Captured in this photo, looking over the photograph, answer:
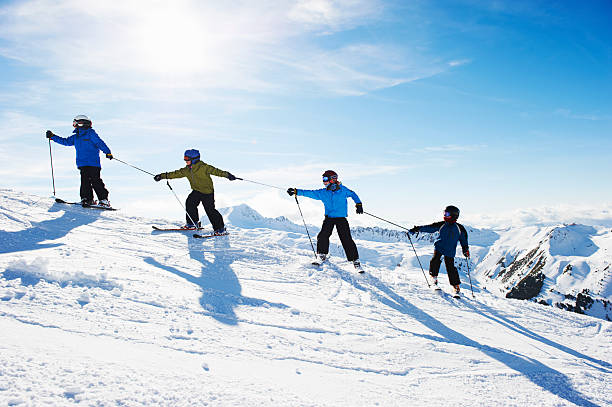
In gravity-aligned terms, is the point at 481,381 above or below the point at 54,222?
below

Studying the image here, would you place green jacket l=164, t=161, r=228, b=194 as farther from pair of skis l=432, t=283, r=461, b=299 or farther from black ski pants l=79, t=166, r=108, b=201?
pair of skis l=432, t=283, r=461, b=299

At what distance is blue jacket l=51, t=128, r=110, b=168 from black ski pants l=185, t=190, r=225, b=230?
12.1 feet

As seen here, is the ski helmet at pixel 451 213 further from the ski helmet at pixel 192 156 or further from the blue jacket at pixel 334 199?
the ski helmet at pixel 192 156

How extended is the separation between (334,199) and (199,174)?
4317 millimetres

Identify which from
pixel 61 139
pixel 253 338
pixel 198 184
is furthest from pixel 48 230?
pixel 253 338

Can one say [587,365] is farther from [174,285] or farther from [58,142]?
[58,142]

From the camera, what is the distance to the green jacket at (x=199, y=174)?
10484mm

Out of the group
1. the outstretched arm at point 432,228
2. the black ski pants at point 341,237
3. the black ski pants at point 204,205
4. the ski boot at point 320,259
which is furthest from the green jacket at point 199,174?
Answer: the outstretched arm at point 432,228

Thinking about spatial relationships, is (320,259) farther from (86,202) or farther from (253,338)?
(86,202)

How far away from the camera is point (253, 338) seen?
4168 millimetres

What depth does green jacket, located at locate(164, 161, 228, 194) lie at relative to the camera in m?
10.5

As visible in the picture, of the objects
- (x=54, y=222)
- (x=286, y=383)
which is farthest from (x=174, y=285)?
(x=54, y=222)

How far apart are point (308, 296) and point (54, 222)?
764 cm

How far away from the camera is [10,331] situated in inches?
129
